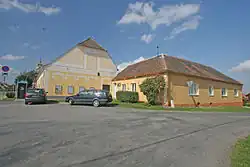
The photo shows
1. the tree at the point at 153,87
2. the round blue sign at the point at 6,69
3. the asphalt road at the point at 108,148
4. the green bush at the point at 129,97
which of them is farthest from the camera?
the round blue sign at the point at 6,69

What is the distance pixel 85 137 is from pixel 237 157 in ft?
15.0

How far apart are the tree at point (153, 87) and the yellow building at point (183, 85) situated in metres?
1.07

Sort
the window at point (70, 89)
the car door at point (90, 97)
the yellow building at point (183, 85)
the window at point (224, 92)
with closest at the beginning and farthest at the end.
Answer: the car door at point (90, 97)
the yellow building at point (183, 85)
the window at point (224, 92)
the window at point (70, 89)

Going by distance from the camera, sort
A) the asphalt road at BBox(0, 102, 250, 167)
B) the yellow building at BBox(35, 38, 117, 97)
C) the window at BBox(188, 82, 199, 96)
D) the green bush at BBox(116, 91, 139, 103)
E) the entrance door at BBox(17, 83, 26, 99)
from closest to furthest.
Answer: the asphalt road at BBox(0, 102, 250, 167) < the green bush at BBox(116, 91, 139, 103) < the window at BBox(188, 82, 199, 96) < the entrance door at BBox(17, 83, 26, 99) < the yellow building at BBox(35, 38, 117, 97)

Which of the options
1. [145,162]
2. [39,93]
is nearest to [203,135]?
[145,162]

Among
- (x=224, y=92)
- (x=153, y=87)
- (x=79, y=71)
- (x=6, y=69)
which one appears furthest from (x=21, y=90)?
(x=224, y=92)

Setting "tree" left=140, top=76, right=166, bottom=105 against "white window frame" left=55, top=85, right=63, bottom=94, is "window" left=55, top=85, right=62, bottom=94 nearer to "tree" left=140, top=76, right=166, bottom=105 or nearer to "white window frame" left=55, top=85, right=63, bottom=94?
"white window frame" left=55, top=85, right=63, bottom=94

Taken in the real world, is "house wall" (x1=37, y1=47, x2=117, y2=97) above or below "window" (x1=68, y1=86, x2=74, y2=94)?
above

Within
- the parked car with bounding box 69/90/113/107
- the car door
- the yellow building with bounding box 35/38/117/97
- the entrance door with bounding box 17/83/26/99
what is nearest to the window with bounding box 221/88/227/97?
the yellow building with bounding box 35/38/117/97

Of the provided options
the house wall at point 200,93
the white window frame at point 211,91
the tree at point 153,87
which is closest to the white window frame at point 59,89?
the tree at point 153,87

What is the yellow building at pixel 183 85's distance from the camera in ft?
64.9

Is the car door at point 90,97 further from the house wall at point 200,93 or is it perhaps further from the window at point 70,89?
the window at point 70,89

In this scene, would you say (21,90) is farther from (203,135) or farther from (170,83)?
(203,135)

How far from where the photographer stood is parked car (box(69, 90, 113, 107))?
1752 centimetres
